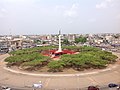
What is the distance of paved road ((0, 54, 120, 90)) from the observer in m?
29.4

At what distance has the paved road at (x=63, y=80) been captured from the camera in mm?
29359

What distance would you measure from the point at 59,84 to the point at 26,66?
12009mm

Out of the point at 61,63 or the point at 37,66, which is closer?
the point at 61,63

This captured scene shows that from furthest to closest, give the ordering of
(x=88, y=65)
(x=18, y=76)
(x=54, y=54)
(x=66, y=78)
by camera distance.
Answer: (x=54, y=54) < (x=88, y=65) < (x=18, y=76) < (x=66, y=78)

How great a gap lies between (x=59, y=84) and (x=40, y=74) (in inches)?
255

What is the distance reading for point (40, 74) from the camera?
3581 cm

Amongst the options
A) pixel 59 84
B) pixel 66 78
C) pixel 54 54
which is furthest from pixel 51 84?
pixel 54 54

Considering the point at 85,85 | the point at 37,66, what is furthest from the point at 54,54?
the point at 85,85

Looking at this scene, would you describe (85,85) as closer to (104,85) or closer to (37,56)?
(104,85)

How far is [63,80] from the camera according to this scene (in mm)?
32094

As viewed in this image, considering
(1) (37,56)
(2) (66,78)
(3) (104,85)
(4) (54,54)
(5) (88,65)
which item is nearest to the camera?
(3) (104,85)

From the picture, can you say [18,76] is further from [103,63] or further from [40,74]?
[103,63]

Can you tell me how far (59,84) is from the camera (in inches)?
1192

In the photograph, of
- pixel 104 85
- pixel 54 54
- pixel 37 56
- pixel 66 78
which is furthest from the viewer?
pixel 54 54
